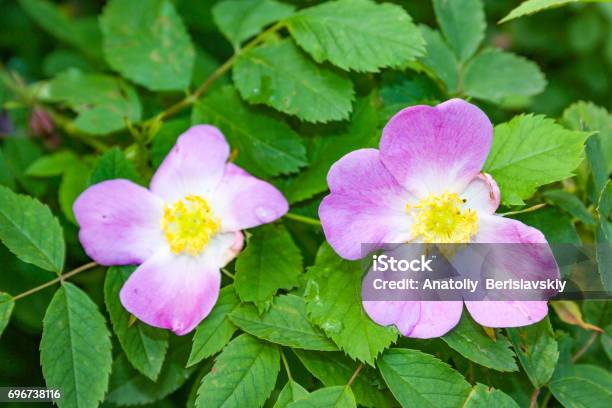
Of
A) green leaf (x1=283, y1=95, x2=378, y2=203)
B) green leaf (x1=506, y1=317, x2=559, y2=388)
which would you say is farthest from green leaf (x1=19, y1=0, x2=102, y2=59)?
green leaf (x1=506, y1=317, x2=559, y2=388)

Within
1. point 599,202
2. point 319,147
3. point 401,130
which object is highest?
point 401,130

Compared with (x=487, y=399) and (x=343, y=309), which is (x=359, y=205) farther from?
(x=487, y=399)

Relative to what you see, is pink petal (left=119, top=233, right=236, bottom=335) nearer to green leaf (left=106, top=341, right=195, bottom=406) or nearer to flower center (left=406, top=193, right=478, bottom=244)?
green leaf (left=106, top=341, right=195, bottom=406)

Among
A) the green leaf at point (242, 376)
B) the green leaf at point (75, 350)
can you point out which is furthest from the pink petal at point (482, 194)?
the green leaf at point (75, 350)

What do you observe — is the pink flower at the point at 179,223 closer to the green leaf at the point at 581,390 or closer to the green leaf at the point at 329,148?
the green leaf at the point at 329,148

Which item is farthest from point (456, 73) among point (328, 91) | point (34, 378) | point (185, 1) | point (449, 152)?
point (34, 378)

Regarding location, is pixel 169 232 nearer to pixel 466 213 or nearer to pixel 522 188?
pixel 466 213
